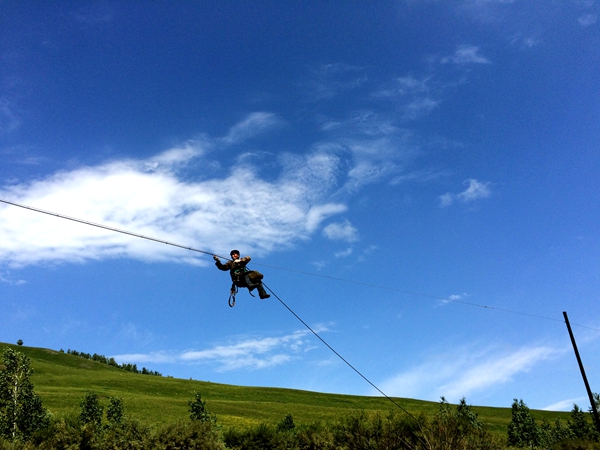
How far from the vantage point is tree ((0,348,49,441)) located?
155 ft

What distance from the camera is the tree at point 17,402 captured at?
47.2 m

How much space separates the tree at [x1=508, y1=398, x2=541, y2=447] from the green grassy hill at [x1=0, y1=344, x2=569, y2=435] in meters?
15.3

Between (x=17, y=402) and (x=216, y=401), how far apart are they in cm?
5811

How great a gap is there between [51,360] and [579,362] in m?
179

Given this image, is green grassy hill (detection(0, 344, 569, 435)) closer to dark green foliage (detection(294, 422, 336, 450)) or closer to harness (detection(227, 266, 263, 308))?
dark green foliage (detection(294, 422, 336, 450))

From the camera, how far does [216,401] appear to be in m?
101

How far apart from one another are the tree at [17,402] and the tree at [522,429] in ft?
209

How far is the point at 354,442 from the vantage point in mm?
50312

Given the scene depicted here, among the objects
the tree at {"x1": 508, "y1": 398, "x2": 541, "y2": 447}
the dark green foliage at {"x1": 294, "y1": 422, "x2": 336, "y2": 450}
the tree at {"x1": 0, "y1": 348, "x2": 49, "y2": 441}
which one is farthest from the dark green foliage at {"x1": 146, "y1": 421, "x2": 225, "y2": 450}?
the tree at {"x1": 508, "y1": 398, "x2": 541, "y2": 447}

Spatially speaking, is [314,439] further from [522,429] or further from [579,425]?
[579,425]

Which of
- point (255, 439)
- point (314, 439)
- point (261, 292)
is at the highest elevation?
Answer: point (261, 292)

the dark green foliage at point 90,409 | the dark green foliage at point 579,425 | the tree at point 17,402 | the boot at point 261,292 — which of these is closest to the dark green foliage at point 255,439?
the tree at point 17,402

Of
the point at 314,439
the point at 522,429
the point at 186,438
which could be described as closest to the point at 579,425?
the point at 522,429

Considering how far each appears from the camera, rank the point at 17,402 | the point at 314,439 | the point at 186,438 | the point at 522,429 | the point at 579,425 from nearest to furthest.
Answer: the point at 186,438, the point at 17,402, the point at 314,439, the point at 522,429, the point at 579,425
